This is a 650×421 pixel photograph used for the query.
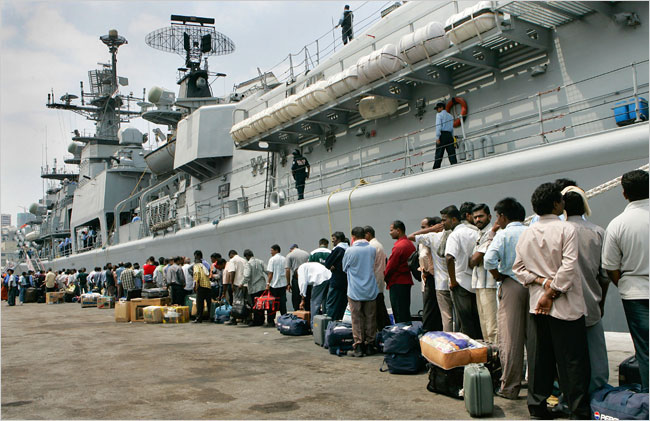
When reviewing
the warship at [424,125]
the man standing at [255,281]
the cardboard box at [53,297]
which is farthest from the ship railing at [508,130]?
the cardboard box at [53,297]

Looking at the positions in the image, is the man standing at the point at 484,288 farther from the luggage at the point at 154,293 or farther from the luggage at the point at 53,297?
the luggage at the point at 53,297

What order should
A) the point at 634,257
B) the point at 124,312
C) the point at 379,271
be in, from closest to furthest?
1. the point at 634,257
2. the point at 379,271
3. the point at 124,312

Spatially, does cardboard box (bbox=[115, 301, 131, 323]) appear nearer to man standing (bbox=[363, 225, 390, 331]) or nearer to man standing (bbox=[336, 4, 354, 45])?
man standing (bbox=[363, 225, 390, 331])

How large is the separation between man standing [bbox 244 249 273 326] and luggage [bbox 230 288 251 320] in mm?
171

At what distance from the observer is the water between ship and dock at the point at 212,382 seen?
404cm

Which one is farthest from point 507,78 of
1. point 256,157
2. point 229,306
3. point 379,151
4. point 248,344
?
point 256,157

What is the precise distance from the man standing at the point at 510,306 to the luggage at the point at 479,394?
45 centimetres

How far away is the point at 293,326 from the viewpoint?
834cm

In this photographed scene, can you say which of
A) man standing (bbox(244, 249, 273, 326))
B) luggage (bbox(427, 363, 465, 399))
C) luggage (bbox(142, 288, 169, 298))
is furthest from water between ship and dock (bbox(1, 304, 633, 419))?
luggage (bbox(142, 288, 169, 298))

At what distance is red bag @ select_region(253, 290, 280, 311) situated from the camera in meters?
9.61

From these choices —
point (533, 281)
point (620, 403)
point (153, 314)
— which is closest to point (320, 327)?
point (533, 281)

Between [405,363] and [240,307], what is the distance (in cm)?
532

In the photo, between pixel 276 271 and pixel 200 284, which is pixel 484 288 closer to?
pixel 276 271

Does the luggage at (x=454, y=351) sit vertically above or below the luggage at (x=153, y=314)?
below
